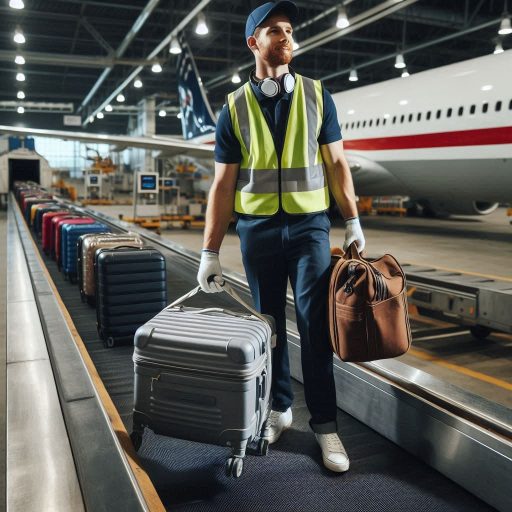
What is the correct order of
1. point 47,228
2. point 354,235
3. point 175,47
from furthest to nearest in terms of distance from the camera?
point 175,47 → point 47,228 → point 354,235

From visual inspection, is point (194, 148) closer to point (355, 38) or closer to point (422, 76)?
point (422, 76)

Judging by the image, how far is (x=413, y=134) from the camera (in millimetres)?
10859

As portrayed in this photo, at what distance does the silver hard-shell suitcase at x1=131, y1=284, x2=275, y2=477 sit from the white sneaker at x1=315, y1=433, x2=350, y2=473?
1.09ft

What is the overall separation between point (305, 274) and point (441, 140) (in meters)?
8.81

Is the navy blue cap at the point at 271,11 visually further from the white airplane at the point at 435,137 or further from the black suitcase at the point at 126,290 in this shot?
the white airplane at the point at 435,137

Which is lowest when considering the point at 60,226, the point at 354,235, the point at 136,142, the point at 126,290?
the point at 126,290

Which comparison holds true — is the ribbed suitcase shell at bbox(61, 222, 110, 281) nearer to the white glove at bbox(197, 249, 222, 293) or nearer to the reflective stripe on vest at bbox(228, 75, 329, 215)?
the white glove at bbox(197, 249, 222, 293)

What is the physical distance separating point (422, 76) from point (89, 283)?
28.8 feet

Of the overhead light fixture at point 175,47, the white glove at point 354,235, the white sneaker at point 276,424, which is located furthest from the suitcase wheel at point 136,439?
the overhead light fixture at point 175,47

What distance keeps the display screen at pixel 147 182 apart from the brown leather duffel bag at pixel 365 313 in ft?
36.7

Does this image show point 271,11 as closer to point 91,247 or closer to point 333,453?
point 333,453

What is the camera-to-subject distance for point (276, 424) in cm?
250

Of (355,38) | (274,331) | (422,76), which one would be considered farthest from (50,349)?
(355,38)

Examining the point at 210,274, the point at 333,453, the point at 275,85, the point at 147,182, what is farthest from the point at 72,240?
the point at 147,182
